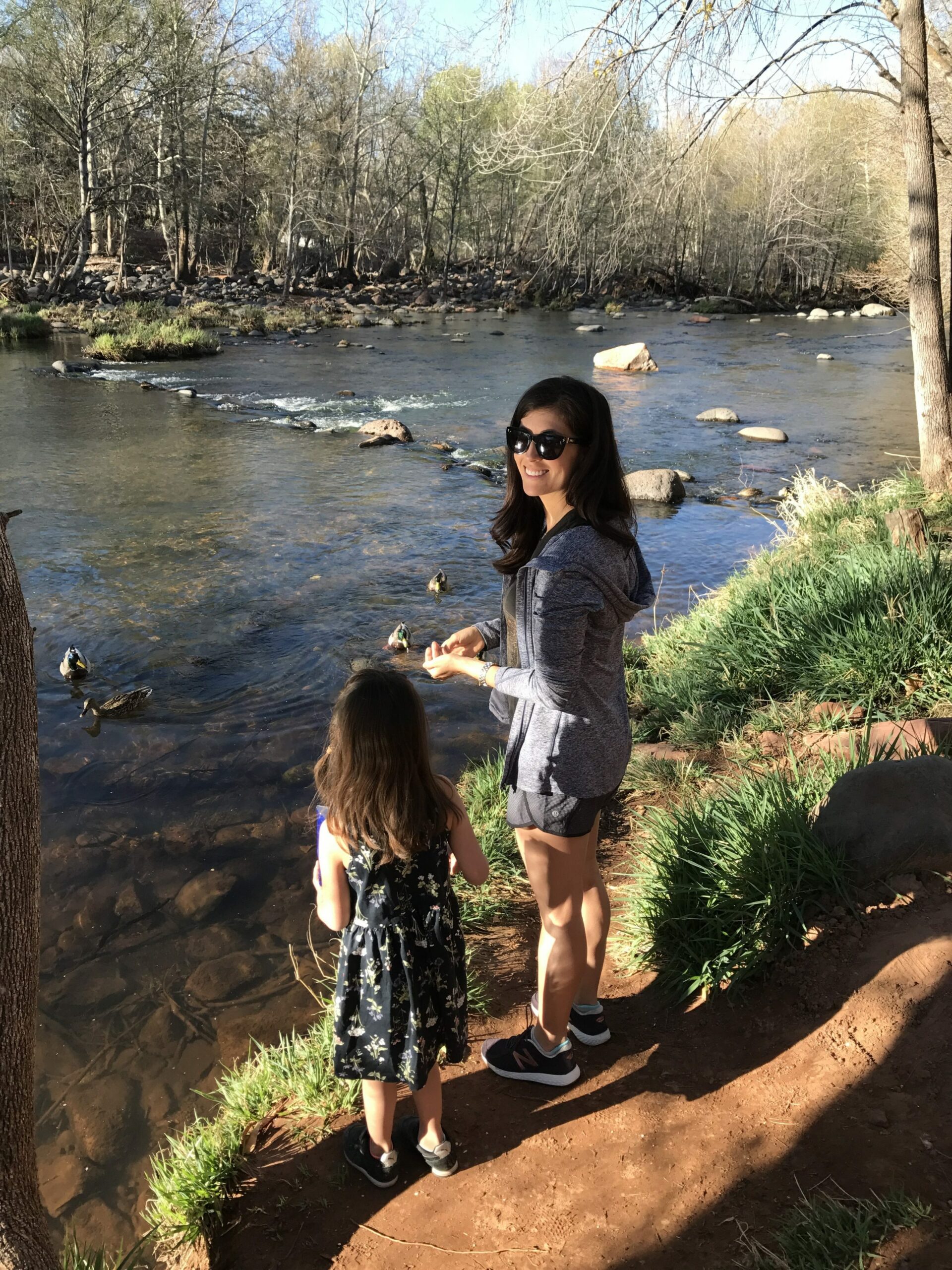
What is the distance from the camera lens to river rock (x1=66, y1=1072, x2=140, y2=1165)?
3.21 metres

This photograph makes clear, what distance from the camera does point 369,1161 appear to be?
2.63 m

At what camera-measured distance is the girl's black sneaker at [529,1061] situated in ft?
9.46

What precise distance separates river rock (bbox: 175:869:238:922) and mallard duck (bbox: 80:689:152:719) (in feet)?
6.98

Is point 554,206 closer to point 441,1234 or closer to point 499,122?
point 499,122

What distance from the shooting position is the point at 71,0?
2838 centimetres

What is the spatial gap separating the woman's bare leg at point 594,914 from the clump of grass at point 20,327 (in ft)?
86.2

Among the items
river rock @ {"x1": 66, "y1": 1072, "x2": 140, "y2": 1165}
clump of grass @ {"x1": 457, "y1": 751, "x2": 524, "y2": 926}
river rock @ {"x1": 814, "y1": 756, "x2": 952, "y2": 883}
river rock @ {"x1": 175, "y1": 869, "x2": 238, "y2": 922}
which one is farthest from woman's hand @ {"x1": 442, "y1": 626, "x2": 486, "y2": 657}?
river rock @ {"x1": 175, "y1": 869, "x2": 238, "y2": 922}

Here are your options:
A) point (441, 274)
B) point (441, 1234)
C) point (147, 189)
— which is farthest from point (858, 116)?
point (441, 274)

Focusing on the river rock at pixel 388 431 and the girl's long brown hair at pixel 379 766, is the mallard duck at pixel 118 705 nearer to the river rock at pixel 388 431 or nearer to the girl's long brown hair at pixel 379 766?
the girl's long brown hair at pixel 379 766

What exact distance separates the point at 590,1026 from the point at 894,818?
48.8 inches

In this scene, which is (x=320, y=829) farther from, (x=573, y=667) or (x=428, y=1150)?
(x=428, y=1150)

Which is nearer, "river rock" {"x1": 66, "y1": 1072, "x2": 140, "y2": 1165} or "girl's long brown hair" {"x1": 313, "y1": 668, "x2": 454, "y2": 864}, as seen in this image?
"girl's long brown hair" {"x1": 313, "y1": 668, "x2": 454, "y2": 864}

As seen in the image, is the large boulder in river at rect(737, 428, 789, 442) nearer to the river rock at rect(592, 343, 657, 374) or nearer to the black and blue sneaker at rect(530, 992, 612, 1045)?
the river rock at rect(592, 343, 657, 374)

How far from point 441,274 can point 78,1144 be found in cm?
5244
